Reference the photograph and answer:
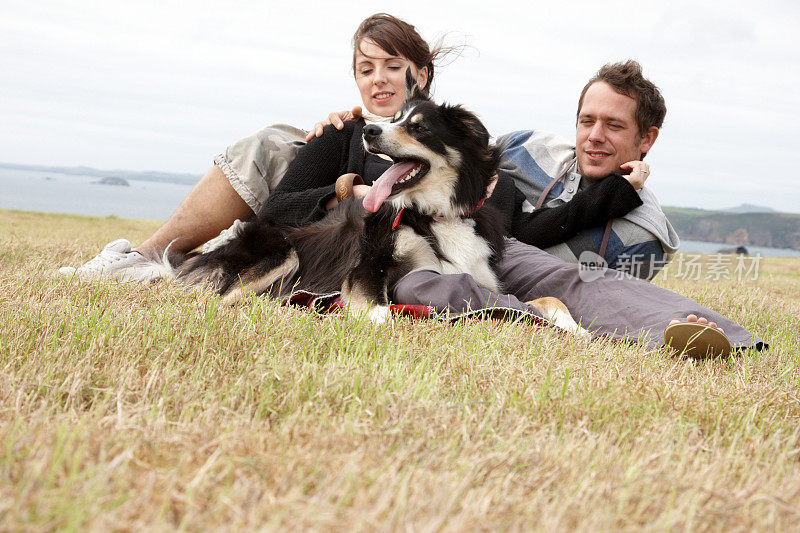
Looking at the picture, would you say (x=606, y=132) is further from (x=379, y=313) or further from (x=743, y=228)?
(x=743, y=228)

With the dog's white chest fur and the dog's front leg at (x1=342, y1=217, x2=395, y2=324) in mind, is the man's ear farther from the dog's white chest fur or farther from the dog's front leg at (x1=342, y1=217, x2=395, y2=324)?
the dog's front leg at (x1=342, y1=217, x2=395, y2=324)

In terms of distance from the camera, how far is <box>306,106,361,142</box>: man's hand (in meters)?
4.88

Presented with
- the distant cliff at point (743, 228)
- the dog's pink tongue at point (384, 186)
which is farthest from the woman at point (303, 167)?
the distant cliff at point (743, 228)

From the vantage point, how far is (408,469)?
1.48 meters

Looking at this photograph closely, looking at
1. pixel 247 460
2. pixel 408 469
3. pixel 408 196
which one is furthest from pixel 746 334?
pixel 247 460

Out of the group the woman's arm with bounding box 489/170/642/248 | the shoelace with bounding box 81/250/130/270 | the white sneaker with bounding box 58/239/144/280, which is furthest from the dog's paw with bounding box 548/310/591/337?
the shoelace with bounding box 81/250/130/270

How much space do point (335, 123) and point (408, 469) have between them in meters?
3.82

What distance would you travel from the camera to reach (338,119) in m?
4.92

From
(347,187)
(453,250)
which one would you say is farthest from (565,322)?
(347,187)

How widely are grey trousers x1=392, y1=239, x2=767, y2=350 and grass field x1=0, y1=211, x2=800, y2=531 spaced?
301 millimetres

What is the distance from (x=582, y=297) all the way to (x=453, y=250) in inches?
36.4

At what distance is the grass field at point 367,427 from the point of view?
1253 millimetres

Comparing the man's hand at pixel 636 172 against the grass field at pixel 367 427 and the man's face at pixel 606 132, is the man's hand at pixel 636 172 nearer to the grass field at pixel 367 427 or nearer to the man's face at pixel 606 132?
the man's face at pixel 606 132

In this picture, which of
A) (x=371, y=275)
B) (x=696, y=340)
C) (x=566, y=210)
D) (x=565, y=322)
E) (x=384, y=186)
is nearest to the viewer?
(x=696, y=340)
